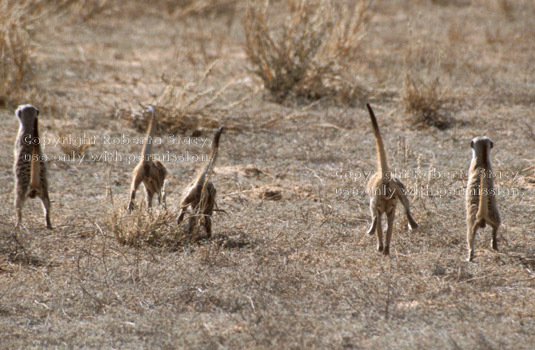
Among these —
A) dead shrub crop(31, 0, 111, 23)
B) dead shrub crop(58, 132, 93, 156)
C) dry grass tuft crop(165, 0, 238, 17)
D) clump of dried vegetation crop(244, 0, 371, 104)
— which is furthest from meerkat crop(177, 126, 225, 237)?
dry grass tuft crop(165, 0, 238, 17)

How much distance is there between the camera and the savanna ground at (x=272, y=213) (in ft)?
14.1

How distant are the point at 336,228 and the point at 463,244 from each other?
1.04 meters

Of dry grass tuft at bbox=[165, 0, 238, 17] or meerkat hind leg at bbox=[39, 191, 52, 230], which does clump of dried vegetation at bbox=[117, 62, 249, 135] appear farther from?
dry grass tuft at bbox=[165, 0, 238, 17]

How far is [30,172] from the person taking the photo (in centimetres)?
577

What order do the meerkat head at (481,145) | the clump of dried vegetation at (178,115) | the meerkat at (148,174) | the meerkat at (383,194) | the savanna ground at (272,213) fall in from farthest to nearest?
the clump of dried vegetation at (178,115) → the meerkat at (148,174) → the meerkat head at (481,145) → the meerkat at (383,194) → the savanna ground at (272,213)

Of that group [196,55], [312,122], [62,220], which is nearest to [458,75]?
[312,122]

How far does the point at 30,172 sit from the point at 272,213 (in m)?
2.05

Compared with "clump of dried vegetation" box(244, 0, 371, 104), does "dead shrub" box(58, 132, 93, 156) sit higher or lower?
lower

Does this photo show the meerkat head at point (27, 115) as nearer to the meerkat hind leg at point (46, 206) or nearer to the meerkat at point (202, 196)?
the meerkat hind leg at point (46, 206)

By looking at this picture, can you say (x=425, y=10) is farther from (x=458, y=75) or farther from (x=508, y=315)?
(x=508, y=315)

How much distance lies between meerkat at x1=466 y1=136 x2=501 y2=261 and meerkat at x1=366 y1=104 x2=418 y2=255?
407mm

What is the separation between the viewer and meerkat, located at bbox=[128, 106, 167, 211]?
575 cm

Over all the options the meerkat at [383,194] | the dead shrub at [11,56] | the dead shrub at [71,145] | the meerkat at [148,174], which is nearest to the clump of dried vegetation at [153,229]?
the meerkat at [148,174]

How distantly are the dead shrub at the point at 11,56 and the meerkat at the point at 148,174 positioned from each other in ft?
12.9
